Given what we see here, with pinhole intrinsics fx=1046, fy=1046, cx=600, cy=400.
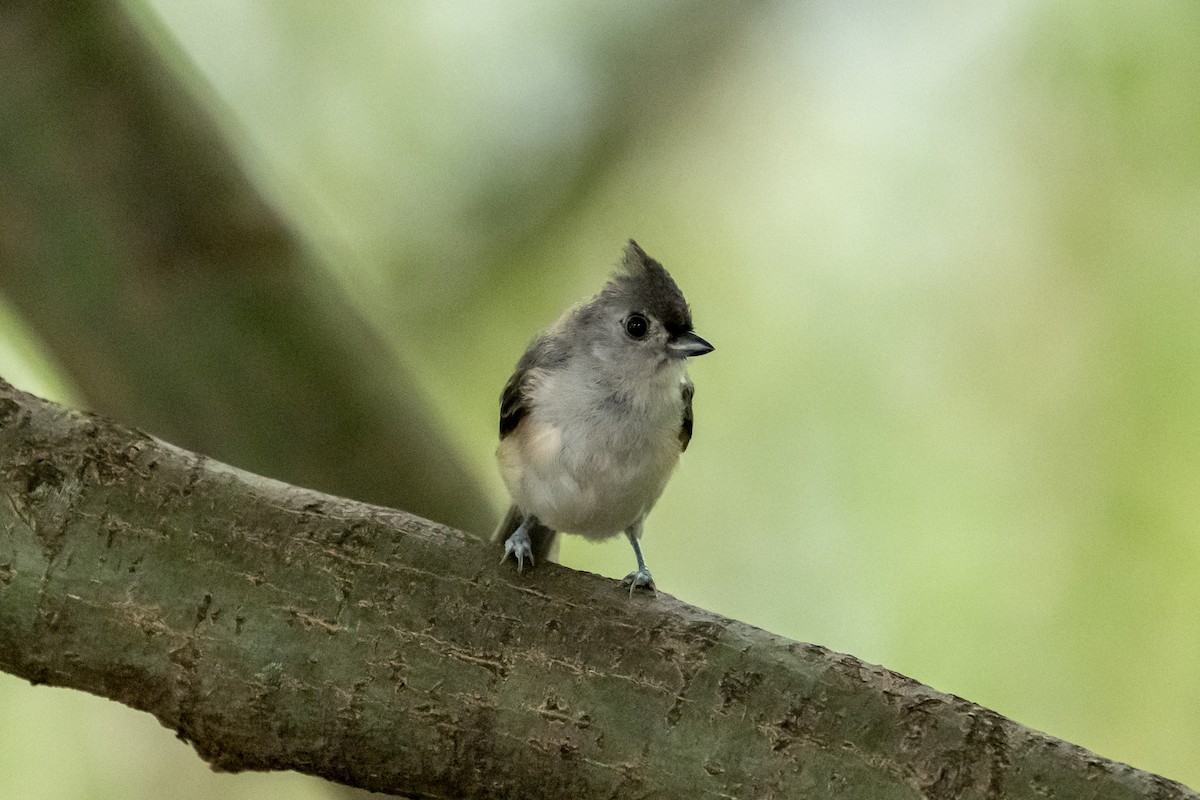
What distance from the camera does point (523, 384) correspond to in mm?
2395

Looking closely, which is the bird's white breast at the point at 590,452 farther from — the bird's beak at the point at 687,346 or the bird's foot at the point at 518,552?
the bird's foot at the point at 518,552

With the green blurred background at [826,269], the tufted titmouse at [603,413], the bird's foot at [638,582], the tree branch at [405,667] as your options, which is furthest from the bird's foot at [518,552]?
the green blurred background at [826,269]

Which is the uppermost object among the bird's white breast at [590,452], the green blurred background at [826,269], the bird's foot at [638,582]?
the green blurred background at [826,269]

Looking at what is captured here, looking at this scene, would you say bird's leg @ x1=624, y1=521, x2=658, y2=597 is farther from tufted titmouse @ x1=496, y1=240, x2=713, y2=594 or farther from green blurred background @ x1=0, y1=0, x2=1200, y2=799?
green blurred background @ x1=0, y1=0, x2=1200, y2=799

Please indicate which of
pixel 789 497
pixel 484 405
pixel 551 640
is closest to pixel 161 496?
pixel 551 640

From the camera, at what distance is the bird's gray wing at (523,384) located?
2.37 metres

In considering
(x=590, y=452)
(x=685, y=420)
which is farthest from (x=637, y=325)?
(x=590, y=452)

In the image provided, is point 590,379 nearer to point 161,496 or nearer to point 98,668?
point 161,496

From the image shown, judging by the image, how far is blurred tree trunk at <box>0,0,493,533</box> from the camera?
101 inches

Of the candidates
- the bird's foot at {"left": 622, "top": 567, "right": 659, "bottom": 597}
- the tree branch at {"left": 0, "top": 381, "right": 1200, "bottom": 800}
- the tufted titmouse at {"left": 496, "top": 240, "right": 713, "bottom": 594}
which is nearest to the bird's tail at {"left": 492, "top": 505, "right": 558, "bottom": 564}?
the tufted titmouse at {"left": 496, "top": 240, "right": 713, "bottom": 594}

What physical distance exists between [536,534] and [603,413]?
35 cm

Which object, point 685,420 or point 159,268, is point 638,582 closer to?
point 685,420

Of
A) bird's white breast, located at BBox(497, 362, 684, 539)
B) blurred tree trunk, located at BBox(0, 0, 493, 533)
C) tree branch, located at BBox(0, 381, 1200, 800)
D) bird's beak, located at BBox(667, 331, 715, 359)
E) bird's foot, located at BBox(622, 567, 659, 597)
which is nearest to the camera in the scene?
tree branch, located at BBox(0, 381, 1200, 800)

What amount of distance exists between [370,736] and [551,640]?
0.31 metres
